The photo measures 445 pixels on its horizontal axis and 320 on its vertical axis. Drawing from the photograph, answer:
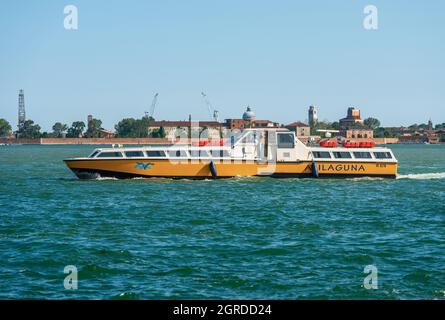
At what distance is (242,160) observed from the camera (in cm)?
5131

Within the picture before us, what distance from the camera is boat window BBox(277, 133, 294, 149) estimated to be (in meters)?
51.7

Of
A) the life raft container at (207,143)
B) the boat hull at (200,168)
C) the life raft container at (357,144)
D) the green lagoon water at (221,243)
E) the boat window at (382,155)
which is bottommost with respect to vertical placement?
the green lagoon water at (221,243)

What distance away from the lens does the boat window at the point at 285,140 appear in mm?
51688

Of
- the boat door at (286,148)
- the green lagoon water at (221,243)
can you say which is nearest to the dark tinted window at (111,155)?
the green lagoon water at (221,243)

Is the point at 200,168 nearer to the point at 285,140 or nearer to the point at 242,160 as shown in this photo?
the point at 242,160

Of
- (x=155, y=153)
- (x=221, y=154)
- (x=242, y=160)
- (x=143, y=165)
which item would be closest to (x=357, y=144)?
(x=242, y=160)

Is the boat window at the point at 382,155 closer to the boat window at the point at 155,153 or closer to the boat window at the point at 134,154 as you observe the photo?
the boat window at the point at 155,153

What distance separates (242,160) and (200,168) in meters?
3.50

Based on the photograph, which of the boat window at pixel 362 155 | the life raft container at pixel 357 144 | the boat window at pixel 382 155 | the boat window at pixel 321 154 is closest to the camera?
the boat window at pixel 321 154

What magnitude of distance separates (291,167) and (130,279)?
33.2 meters

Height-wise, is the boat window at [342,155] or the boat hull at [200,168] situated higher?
the boat window at [342,155]

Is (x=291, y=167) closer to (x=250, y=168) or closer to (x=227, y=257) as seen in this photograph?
(x=250, y=168)

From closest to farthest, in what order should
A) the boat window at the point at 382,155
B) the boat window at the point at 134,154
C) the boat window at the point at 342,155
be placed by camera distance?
the boat window at the point at 134,154 < the boat window at the point at 342,155 < the boat window at the point at 382,155
